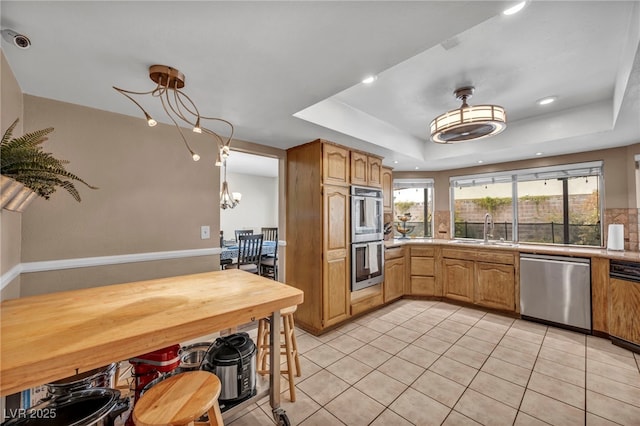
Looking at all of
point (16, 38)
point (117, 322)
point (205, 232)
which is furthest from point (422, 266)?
point (16, 38)

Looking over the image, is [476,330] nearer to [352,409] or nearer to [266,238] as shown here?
[352,409]

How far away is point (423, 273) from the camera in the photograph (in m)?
4.03

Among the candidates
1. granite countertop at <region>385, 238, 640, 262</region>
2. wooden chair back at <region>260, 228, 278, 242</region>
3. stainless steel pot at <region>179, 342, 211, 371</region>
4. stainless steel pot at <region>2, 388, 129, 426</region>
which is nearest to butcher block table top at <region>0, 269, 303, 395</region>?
stainless steel pot at <region>2, 388, 129, 426</region>

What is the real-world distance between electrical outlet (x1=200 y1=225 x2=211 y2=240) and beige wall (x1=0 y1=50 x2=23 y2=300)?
1.19m

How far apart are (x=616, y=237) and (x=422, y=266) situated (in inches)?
85.3

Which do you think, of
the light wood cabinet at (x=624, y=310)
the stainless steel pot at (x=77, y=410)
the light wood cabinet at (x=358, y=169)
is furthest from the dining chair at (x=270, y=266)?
the light wood cabinet at (x=624, y=310)

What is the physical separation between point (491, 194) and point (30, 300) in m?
5.27

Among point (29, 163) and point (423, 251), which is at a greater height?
point (29, 163)

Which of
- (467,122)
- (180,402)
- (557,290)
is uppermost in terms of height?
(467,122)

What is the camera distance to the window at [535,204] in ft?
11.2

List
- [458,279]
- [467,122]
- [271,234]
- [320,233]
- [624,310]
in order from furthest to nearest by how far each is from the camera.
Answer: [271,234] < [458,279] < [320,233] < [624,310] < [467,122]

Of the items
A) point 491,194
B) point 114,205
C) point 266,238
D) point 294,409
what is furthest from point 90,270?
point 491,194

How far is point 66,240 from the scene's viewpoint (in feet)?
6.36

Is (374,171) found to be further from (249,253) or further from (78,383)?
(78,383)
